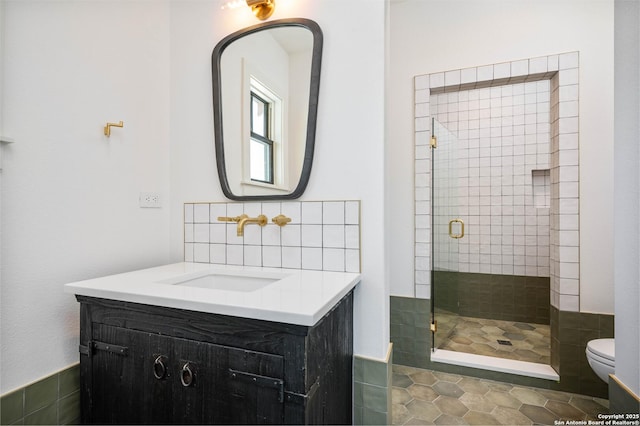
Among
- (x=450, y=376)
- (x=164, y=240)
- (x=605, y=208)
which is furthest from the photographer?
(x=450, y=376)

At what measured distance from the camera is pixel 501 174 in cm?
337

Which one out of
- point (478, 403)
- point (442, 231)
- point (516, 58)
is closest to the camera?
point (478, 403)

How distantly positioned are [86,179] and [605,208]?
2886 millimetres

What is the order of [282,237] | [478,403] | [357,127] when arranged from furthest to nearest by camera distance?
[478,403]
[282,237]
[357,127]

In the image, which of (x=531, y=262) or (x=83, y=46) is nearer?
(x=83, y=46)

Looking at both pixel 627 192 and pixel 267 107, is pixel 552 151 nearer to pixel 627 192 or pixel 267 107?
pixel 627 192

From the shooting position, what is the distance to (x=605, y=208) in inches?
76.4

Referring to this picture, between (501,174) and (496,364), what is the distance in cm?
205

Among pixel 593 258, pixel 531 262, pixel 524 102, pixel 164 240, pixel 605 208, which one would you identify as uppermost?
pixel 524 102

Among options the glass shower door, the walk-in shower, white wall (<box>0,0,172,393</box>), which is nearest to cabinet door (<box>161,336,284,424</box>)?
white wall (<box>0,0,172,393</box>)

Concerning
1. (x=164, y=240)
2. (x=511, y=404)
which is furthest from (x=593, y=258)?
(x=164, y=240)

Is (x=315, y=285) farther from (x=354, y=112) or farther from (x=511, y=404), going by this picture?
(x=511, y=404)

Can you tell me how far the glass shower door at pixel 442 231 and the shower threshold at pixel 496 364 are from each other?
120 millimetres

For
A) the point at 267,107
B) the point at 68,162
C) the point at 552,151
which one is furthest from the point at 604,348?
the point at 68,162
